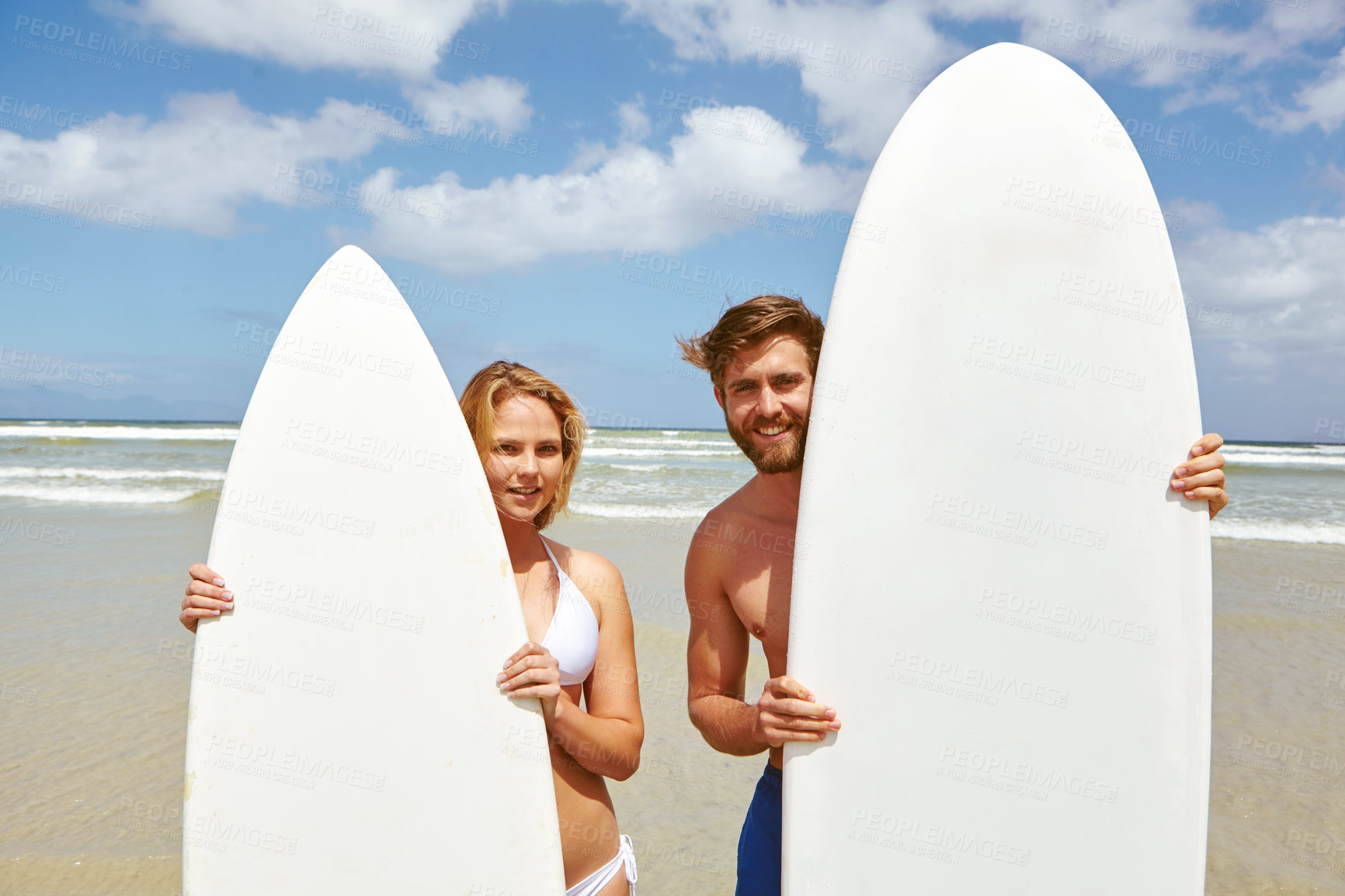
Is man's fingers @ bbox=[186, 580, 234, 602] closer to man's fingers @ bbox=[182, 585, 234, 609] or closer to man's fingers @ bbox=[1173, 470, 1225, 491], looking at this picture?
man's fingers @ bbox=[182, 585, 234, 609]

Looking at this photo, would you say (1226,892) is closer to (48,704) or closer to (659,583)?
(659,583)

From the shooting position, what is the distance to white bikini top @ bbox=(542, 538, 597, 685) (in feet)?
5.08

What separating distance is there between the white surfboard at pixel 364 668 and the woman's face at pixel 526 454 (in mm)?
67

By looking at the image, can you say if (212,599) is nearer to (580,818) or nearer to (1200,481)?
(580,818)

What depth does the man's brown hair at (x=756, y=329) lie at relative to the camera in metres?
1.63

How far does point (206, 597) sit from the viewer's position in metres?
1.69

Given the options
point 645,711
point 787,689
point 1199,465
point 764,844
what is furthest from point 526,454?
point 645,711

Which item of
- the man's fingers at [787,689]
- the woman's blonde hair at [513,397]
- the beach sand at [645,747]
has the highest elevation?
the woman's blonde hair at [513,397]

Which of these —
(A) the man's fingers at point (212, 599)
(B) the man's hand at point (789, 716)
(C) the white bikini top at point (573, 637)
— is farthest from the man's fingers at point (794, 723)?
(A) the man's fingers at point (212, 599)

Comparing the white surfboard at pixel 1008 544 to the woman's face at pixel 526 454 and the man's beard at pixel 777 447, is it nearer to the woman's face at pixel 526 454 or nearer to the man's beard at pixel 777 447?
the man's beard at pixel 777 447

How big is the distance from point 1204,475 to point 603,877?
4.88 feet

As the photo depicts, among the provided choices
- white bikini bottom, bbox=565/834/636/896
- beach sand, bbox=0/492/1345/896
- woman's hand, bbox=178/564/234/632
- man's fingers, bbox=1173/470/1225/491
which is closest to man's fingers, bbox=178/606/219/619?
woman's hand, bbox=178/564/234/632

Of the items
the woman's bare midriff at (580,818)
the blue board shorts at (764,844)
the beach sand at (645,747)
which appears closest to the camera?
the woman's bare midriff at (580,818)

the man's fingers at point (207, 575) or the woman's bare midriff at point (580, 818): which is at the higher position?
the man's fingers at point (207, 575)
